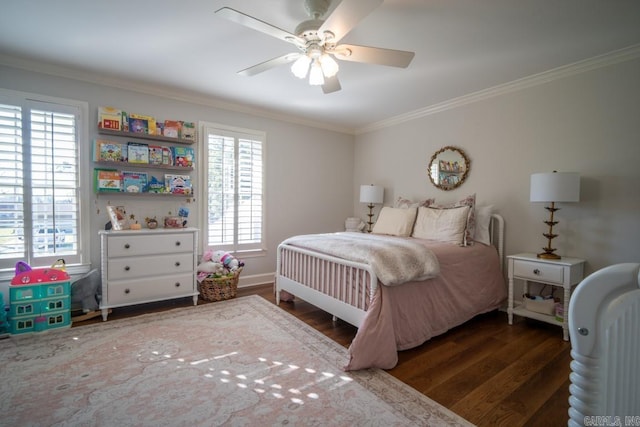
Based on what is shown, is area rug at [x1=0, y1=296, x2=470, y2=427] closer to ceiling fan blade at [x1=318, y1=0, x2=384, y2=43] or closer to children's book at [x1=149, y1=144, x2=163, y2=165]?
children's book at [x1=149, y1=144, x2=163, y2=165]

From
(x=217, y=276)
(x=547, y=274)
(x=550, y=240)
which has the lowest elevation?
(x=217, y=276)

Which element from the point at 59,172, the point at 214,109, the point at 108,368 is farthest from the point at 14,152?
the point at 108,368

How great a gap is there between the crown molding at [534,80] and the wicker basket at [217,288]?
10.6ft

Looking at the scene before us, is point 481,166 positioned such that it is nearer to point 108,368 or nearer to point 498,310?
point 498,310

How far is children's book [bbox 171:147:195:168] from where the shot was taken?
3.49 meters

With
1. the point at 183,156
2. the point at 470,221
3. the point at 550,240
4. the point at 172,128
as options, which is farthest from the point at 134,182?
the point at 550,240

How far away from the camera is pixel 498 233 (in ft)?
10.8

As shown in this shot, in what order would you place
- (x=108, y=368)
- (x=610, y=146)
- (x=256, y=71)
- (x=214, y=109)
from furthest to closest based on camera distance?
(x=214, y=109) < (x=610, y=146) < (x=256, y=71) < (x=108, y=368)

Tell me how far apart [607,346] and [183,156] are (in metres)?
3.78

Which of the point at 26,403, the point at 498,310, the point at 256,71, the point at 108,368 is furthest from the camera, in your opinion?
the point at 498,310

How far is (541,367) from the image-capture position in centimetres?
211

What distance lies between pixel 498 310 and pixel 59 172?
479 centimetres

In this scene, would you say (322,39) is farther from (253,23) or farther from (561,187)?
(561,187)

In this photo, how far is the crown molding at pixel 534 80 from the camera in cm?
251
